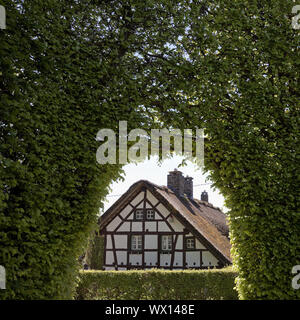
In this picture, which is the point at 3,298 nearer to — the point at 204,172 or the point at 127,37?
the point at 204,172

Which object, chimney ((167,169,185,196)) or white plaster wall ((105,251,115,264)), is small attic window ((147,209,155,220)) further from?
chimney ((167,169,185,196))

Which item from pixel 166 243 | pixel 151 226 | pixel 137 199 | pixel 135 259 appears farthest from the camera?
pixel 137 199

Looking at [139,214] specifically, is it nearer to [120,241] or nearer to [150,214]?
[150,214]

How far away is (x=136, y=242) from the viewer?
54.3 ft

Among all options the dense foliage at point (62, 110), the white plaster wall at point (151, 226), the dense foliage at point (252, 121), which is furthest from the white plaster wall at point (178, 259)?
the dense foliage at point (62, 110)

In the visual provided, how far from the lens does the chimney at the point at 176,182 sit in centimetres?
2041

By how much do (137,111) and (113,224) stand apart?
12.6 meters

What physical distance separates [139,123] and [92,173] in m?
1.14

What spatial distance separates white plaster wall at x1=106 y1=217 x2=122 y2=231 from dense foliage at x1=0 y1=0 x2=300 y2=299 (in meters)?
12.2

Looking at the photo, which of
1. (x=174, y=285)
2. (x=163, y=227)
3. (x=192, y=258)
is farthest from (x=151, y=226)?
(x=174, y=285)

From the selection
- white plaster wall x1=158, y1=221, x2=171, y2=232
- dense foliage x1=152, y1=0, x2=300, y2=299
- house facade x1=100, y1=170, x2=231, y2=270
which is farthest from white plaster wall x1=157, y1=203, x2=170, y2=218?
dense foliage x1=152, y1=0, x2=300, y2=299

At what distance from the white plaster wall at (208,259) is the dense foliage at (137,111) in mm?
10229

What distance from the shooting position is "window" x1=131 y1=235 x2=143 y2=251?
16.4 m

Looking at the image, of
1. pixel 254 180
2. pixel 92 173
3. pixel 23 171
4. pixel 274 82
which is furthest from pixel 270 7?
pixel 23 171
